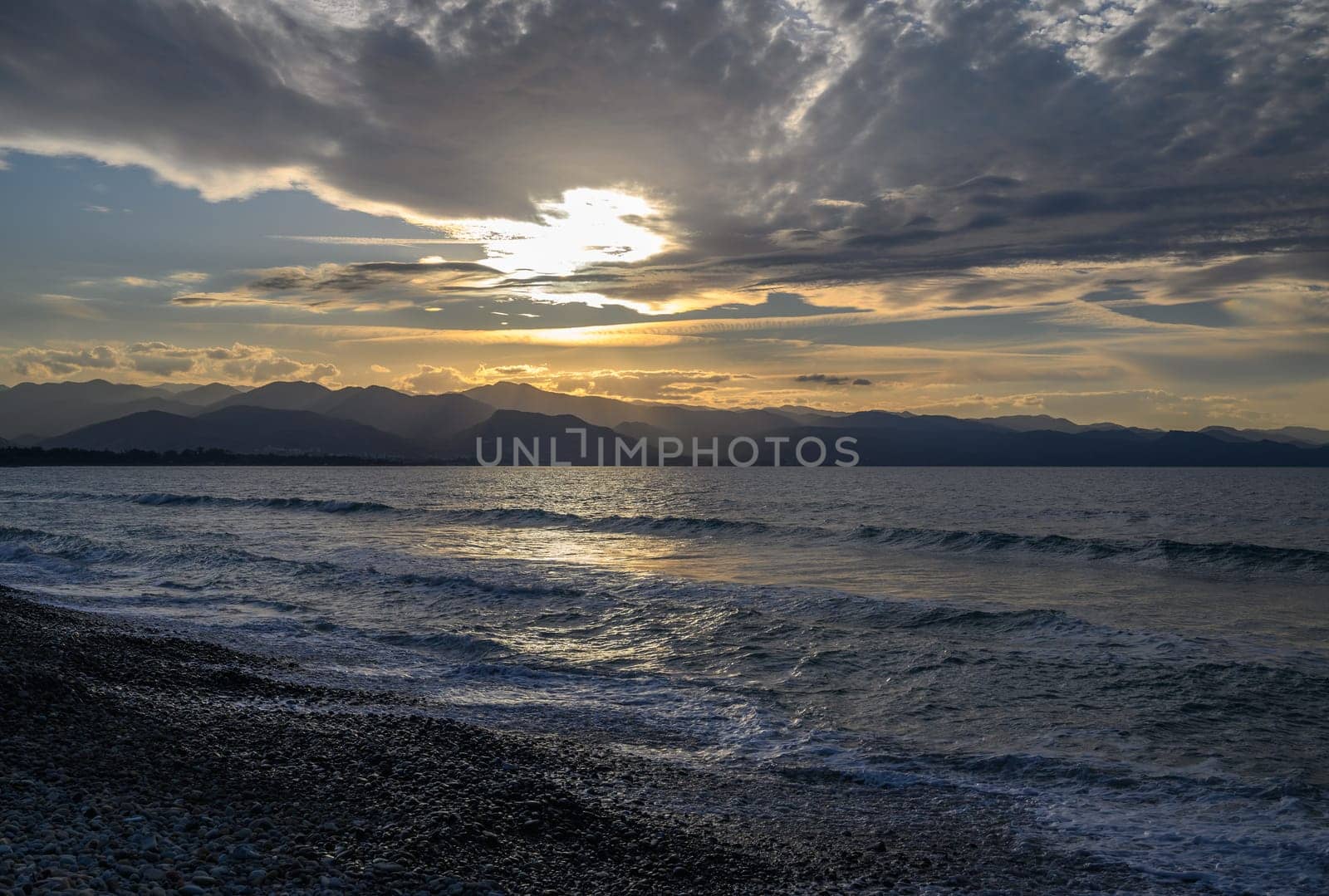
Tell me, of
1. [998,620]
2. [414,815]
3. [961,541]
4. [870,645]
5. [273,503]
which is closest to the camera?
[414,815]

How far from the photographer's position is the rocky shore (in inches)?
284

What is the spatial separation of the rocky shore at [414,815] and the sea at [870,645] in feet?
3.70

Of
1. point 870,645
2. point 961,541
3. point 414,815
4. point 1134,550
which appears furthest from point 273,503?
point 414,815

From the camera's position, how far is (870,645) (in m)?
18.8

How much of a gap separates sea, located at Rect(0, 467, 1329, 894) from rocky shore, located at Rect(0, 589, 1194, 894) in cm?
113

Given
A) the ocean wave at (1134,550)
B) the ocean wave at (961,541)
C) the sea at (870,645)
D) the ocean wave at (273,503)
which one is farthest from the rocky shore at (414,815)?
the ocean wave at (273,503)

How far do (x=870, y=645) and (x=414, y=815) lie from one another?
12.9 metres

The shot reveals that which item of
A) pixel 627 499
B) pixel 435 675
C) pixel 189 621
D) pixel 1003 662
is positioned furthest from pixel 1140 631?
pixel 627 499

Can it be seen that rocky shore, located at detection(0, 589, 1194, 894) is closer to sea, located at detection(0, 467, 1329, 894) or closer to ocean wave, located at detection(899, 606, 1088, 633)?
sea, located at detection(0, 467, 1329, 894)

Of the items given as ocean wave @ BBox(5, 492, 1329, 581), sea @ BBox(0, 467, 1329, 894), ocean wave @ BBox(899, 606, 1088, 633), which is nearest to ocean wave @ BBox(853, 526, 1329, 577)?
ocean wave @ BBox(5, 492, 1329, 581)

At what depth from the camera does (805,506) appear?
72.3 metres

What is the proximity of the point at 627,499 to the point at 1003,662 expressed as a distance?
246 feet

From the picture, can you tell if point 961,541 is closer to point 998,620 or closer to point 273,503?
point 998,620

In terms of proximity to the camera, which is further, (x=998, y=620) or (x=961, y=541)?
(x=961, y=541)
